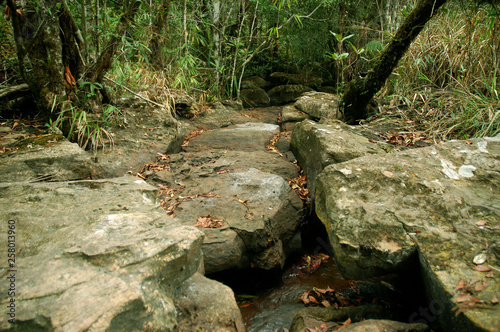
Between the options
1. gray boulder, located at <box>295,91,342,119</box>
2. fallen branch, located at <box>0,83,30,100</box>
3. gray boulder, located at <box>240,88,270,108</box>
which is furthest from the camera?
gray boulder, located at <box>240,88,270,108</box>

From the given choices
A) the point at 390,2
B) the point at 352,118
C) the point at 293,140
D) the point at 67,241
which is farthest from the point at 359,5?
the point at 67,241

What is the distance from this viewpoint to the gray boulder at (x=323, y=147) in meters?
2.75

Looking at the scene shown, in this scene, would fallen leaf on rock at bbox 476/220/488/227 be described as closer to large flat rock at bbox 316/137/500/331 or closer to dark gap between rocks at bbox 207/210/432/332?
large flat rock at bbox 316/137/500/331

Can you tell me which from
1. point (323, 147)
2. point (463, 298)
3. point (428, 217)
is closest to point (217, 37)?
point (323, 147)

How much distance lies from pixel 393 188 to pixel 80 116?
3.09 meters

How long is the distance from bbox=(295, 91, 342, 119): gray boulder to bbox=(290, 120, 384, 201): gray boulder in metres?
1.63

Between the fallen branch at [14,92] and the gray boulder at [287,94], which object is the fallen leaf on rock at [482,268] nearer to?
the fallen branch at [14,92]

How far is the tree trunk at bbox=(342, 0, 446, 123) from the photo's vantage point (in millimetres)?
3125

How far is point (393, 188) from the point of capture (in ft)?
6.72

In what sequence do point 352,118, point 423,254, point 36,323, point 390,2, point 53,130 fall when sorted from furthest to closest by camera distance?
point 390,2 < point 352,118 < point 53,130 < point 423,254 < point 36,323

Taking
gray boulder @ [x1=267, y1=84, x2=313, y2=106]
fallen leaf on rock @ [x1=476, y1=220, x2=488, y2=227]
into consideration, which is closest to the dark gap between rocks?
fallen leaf on rock @ [x1=476, y1=220, x2=488, y2=227]

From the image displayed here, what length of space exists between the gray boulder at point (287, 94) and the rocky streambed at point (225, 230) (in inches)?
208

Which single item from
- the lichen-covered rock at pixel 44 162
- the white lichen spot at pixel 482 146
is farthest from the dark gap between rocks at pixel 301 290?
the lichen-covered rock at pixel 44 162

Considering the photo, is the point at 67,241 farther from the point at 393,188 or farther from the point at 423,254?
the point at 393,188
